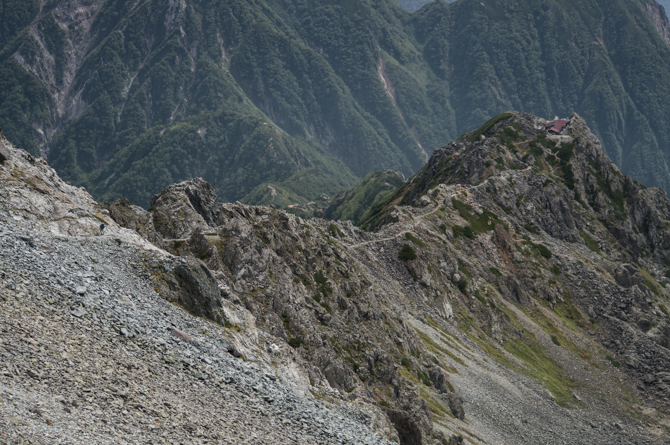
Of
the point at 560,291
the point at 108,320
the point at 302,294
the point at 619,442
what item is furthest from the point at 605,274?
the point at 108,320

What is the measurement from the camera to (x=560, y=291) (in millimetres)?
175250

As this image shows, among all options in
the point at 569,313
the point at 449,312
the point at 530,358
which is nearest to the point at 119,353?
the point at 449,312

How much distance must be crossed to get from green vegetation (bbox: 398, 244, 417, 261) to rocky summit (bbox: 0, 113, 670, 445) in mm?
346

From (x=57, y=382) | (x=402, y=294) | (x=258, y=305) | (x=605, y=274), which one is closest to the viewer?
(x=57, y=382)

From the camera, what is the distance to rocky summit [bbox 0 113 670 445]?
34.7 meters

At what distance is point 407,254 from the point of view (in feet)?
476

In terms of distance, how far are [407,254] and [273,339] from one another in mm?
93771

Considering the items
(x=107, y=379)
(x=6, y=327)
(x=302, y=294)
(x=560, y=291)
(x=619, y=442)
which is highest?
(x=6, y=327)

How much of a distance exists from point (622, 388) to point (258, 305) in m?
116

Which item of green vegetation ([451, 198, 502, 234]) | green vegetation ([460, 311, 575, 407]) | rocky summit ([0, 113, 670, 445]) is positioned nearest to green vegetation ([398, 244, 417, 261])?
rocky summit ([0, 113, 670, 445])

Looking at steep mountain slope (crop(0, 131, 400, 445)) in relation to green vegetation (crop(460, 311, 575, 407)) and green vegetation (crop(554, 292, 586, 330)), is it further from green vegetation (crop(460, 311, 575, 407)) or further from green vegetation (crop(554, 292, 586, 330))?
green vegetation (crop(554, 292, 586, 330))

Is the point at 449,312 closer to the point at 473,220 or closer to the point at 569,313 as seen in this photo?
the point at 569,313

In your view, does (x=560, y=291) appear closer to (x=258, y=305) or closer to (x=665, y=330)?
→ (x=665, y=330)

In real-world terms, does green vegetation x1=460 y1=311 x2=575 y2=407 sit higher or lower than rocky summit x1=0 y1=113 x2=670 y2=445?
lower
